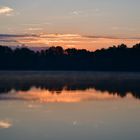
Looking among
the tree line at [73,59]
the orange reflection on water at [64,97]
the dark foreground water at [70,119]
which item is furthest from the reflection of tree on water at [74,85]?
the tree line at [73,59]

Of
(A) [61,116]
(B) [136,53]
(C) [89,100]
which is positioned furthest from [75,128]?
(B) [136,53]

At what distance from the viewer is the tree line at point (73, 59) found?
80.4 meters

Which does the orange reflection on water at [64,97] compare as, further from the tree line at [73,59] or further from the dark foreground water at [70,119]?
the tree line at [73,59]

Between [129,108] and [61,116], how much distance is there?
3.23 metres

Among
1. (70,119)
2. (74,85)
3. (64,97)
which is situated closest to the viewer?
(70,119)

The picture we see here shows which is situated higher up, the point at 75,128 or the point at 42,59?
the point at 75,128

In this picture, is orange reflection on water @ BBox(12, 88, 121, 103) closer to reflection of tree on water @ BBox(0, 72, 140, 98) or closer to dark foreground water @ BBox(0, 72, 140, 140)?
dark foreground water @ BBox(0, 72, 140, 140)

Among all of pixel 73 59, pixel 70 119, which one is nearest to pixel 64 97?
pixel 70 119

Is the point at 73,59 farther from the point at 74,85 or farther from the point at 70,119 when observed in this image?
the point at 70,119

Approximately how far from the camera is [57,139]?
10.6 metres

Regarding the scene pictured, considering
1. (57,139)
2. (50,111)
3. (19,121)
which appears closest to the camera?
(57,139)

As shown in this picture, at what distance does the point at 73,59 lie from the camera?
86.6 meters

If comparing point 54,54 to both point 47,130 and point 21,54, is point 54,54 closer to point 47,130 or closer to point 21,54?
point 21,54

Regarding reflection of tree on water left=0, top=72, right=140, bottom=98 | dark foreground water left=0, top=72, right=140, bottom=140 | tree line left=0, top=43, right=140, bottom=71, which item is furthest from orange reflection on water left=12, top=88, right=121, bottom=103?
tree line left=0, top=43, right=140, bottom=71
